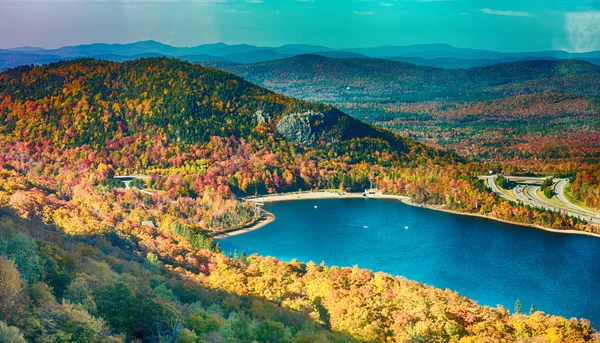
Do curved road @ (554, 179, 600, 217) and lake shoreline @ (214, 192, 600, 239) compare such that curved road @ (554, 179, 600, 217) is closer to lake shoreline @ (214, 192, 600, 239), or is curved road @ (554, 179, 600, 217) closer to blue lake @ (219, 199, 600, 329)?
lake shoreline @ (214, 192, 600, 239)

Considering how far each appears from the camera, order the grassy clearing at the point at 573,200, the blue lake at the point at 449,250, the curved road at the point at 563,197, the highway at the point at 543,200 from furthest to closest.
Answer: the grassy clearing at the point at 573,200 < the curved road at the point at 563,197 < the highway at the point at 543,200 < the blue lake at the point at 449,250

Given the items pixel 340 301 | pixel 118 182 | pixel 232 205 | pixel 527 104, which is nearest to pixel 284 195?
pixel 232 205

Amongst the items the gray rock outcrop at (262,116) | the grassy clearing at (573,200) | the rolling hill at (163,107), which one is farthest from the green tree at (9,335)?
the gray rock outcrop at (262,116)

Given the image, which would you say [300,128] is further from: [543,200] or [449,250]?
[449,250]

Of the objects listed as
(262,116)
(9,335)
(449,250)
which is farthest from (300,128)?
(9,335)

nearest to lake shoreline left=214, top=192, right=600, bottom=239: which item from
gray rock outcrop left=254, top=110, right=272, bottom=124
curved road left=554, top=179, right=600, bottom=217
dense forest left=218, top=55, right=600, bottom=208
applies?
curved road left=554, top=179, right=600, bottom=217

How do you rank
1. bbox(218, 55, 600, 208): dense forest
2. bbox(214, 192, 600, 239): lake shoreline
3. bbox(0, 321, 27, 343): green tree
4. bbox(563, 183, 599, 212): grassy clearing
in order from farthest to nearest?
bbox(218, 55, 600, 208): dense forest < bbox(563, 183, 599, 212): grassy clearing < bbox(214, 192, 600, 239): lake shoreline < bbox(0, 321, 27, 343): green tree

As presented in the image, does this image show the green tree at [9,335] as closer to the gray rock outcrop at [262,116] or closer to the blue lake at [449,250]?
the blue lake at [449,250]
